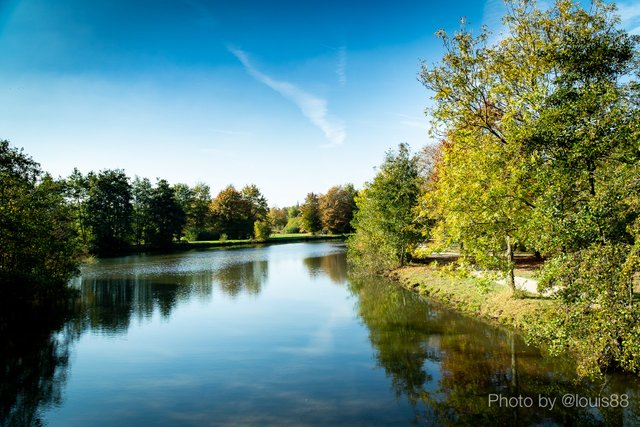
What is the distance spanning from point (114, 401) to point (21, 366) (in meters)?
5.55

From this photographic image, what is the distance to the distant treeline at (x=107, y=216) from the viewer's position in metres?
22.8

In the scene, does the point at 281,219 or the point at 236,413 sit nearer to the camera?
the point at 236,413

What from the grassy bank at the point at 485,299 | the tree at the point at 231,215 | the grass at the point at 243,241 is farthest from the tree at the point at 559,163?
the tree at the point at 231,215

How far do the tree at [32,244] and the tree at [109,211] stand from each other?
39.4m

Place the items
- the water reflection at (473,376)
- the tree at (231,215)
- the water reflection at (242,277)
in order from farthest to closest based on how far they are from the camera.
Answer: the tree at (231,215), the water reflection at (242,277), the water reflection at (473,376)

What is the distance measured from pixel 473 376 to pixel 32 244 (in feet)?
77.2

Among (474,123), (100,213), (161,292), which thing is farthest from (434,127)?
(100,213)

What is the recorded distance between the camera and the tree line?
9.20 metres

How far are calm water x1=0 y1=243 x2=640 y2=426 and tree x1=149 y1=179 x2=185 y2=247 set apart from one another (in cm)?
5197

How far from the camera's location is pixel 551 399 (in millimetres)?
10992

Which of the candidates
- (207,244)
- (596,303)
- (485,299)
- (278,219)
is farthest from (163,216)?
(596,303)

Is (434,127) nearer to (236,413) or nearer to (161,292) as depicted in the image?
(236,413)

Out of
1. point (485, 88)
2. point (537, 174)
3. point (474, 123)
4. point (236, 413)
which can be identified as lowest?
point (236, 413)

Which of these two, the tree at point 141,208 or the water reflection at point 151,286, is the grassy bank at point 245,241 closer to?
the tree at point 141,208
